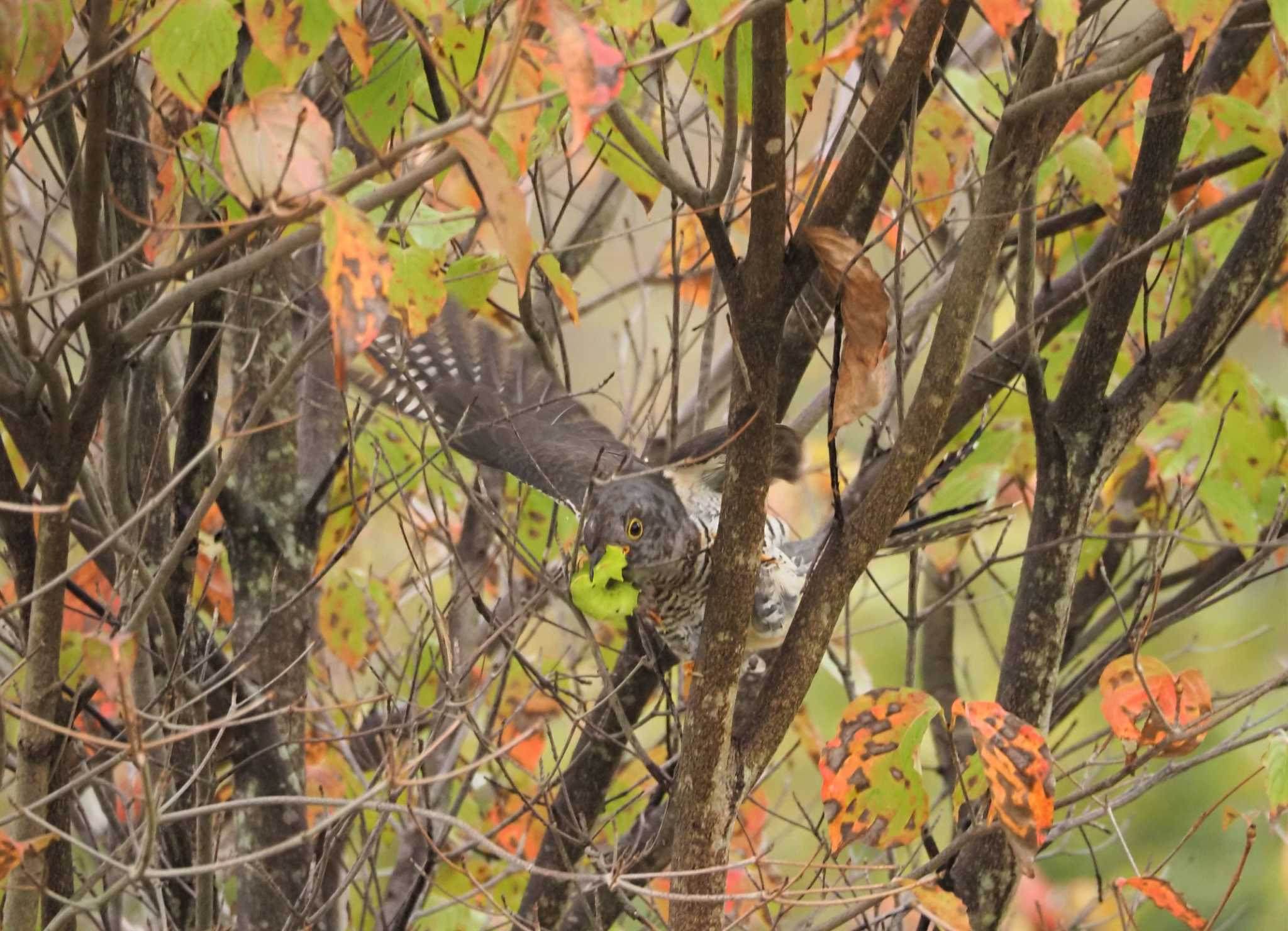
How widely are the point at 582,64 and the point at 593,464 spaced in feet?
6.00

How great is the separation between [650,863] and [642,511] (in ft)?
3.06

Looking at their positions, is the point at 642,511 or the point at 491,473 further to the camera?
the point at 491,473

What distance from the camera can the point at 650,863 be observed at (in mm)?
3275

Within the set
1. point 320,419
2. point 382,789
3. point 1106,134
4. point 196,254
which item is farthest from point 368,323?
point 1106,134

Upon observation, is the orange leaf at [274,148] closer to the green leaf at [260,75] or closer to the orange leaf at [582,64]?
the orange leaf at [582,64]

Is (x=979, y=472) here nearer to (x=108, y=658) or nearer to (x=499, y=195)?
(x=499, y=195)

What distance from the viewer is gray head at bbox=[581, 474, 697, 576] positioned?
312 centimetres

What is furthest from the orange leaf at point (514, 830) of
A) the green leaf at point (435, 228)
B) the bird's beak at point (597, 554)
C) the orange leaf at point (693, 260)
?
the green leaf at point (435, 228)

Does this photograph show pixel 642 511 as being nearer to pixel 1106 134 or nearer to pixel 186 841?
pixel 186 841

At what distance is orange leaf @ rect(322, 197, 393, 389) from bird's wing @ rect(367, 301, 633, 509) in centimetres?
190

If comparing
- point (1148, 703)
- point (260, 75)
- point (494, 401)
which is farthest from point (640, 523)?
point (260, 75)

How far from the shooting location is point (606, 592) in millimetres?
2592

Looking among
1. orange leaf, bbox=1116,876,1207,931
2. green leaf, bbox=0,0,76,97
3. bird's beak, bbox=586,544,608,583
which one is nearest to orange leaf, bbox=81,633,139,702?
green leaf, bbox=0,0,76,97

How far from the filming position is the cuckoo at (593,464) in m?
3.15
